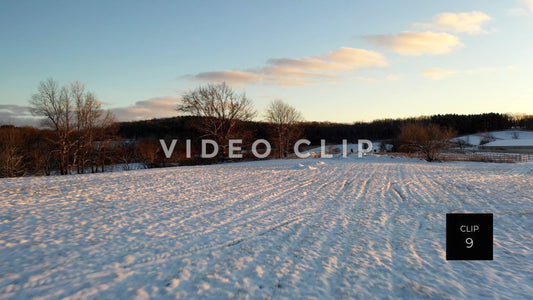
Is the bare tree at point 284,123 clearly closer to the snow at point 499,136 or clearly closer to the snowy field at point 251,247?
the snowy field at point 251,247

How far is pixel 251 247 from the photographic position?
6.77 meters

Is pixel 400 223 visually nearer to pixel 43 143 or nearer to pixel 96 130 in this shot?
pixel 96 130

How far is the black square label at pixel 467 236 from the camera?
2529 millimetres

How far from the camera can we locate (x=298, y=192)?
14164mm

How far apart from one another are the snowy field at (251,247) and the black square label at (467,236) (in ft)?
8.27

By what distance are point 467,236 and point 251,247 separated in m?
4.92

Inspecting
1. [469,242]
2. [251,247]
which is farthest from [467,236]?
[251,247]

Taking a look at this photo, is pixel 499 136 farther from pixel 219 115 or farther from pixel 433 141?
pixel 219 115

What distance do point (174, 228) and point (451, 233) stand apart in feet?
23.3

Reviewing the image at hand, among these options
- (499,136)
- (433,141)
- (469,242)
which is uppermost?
(499,136)

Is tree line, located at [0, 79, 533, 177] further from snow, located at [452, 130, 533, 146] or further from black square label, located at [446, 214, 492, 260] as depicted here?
snow, located at [452, 130, 533, 146]

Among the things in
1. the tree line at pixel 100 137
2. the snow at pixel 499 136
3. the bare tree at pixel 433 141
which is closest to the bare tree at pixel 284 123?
the tree line at pixel 100 137

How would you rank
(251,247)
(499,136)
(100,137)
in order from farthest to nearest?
1. (499,136)
2. (100,137)
3. (251,247)

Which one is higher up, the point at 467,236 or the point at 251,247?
the point at 467,236
